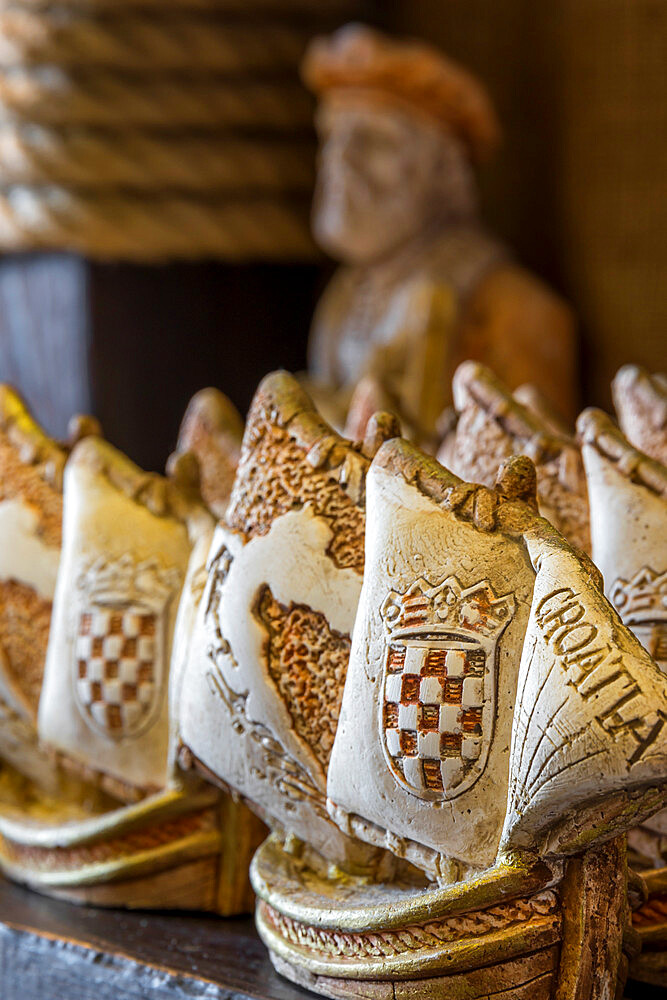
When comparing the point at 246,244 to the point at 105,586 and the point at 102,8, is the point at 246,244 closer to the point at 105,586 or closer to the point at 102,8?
the point at 102,8

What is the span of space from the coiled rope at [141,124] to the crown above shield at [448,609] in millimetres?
1128

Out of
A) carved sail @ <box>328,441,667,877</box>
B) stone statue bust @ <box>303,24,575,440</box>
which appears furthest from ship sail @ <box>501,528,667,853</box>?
stone statue bust @ <box>303,24,575,440</box>

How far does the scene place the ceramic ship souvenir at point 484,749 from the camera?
1.48 ft

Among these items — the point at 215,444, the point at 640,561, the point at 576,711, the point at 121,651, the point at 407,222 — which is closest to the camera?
the point at 576,711

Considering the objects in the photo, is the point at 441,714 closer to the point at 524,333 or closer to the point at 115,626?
the point at 115,626

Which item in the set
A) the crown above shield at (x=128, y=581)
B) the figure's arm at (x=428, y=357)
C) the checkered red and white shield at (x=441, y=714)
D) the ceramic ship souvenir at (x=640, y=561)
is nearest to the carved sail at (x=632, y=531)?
the ceramic ship souvenir at (x=640, y=561)

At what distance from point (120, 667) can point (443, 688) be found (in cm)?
23

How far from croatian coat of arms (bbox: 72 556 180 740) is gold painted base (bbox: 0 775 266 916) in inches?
1.7

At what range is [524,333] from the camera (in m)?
1.58

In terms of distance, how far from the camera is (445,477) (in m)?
0.53

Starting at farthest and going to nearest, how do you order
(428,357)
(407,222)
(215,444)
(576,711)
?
1. (407,222)
2. (428,357)
3. (215,444)
4. (576,711)

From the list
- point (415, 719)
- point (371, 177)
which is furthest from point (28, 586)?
point (371, 177)

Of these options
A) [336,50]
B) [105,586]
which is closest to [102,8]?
[336,50]

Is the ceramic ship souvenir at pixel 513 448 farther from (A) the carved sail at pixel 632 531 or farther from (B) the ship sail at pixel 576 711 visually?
(B) the ship sail at pixel 576 711
